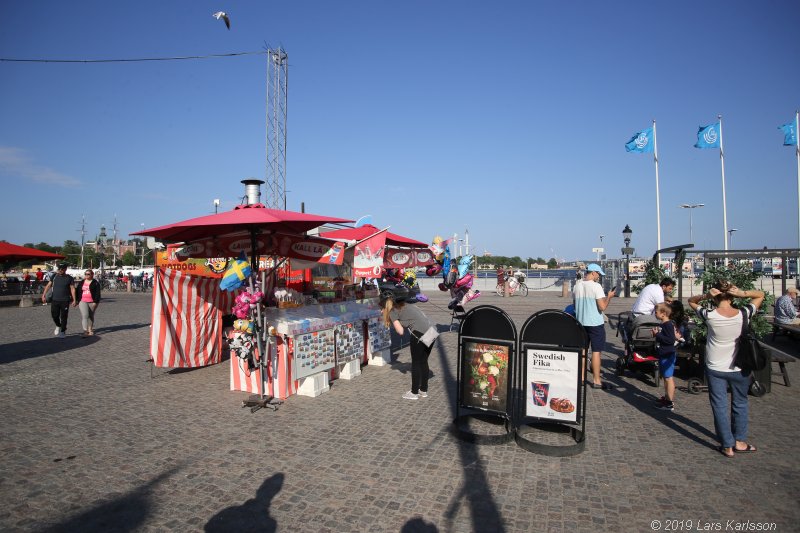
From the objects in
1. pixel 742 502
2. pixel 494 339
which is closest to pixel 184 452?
pixel 494 339

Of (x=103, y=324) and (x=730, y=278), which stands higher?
(x=730, y=278)

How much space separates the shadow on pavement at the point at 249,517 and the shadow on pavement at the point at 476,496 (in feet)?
4.49

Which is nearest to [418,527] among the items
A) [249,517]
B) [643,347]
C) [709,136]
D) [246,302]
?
[249,517]

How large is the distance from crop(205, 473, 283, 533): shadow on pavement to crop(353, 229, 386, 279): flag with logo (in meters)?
4.14

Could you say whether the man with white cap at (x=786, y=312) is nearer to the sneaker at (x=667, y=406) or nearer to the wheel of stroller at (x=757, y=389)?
the wheel of stroller at (x=757, y=389)

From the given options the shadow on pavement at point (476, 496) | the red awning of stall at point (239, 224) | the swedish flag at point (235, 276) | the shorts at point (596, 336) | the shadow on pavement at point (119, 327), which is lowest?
the shadow on pavement at point (476, 496)

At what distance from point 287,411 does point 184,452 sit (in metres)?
1.53

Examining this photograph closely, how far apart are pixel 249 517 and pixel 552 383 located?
10.4 feet

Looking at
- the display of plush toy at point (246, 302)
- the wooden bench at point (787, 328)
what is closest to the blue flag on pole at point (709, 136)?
the wooden bench at point (787, 328)

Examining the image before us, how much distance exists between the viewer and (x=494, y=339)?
16.7ft

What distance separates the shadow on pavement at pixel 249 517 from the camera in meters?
3.35

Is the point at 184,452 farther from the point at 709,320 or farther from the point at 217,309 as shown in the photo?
the point at 709,320

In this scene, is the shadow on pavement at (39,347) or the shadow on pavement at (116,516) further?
the shadow on pavement at (39,347)

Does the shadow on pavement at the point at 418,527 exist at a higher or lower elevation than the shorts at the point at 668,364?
lower
